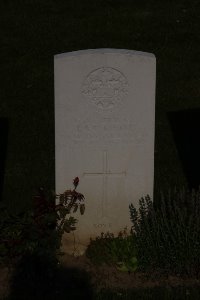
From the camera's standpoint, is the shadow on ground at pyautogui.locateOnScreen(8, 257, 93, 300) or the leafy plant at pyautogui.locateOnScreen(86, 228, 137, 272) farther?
the leafy plant at pyautogui.locateOnScreen(86, 228, 137, 272)

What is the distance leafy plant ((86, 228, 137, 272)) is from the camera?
6059 mm

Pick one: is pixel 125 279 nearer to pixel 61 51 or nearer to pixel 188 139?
pixel 188 139

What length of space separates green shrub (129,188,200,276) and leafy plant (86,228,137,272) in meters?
0.09

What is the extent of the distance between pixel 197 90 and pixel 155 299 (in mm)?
6251

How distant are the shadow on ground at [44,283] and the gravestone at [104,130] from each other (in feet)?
1.48

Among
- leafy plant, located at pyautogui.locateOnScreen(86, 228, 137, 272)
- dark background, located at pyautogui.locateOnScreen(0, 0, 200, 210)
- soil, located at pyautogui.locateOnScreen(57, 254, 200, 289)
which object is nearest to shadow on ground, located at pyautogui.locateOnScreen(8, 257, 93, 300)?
soil, located at pyautogui.locateOnScreen(57, 254, 200, 289)

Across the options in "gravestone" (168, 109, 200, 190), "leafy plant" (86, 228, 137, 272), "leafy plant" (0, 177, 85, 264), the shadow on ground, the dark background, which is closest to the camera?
the shadow on ground

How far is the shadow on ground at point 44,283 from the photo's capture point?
5.72 metres

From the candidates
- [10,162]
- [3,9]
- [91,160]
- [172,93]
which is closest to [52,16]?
[3,9]

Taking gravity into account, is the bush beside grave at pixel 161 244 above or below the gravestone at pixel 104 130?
below

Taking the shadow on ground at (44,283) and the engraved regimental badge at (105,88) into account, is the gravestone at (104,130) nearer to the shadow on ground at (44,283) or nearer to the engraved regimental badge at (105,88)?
the engraved regimental badge at (105,88)

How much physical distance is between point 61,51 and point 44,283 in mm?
7878

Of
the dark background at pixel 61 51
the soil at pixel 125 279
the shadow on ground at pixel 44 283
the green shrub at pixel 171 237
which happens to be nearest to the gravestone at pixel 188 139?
the dark background at pixel 61 51

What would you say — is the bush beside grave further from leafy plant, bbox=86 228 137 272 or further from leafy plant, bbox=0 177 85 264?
leafy plant, bbox=0 177 85 264
